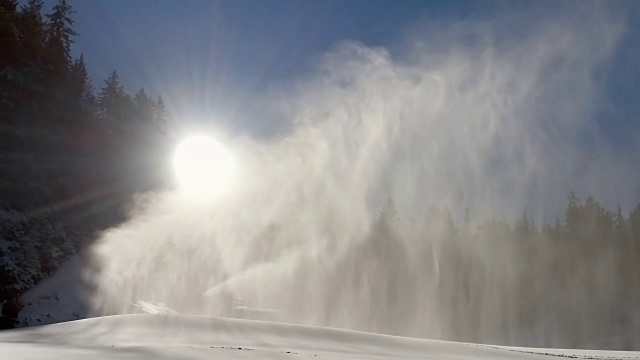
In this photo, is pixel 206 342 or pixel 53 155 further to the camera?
pixel 53 155

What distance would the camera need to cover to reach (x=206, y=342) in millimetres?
10781

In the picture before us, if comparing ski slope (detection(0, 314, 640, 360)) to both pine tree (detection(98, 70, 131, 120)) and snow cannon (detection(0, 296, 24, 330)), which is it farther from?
pine tree (detection(98, 70, 131, 120))

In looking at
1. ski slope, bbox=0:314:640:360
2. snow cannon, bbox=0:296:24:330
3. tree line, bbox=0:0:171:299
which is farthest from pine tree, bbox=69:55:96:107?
ski slope, bbox=0:314:640:360

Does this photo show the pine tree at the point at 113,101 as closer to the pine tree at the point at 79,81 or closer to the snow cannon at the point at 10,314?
the pine tree at the point at 79,81

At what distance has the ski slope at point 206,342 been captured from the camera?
8.66 meters

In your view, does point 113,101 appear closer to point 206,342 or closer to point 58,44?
point 58,44

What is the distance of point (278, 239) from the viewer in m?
39.6

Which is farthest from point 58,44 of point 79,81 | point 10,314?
point 10,314

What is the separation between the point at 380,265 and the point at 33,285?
26.7 meters

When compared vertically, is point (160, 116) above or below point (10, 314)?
above

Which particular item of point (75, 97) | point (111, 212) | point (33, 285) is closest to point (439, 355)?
point (33, 285)

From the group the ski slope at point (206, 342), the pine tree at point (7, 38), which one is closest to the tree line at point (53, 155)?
the pine tree at point (7, 38)

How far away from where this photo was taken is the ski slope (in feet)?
28.4

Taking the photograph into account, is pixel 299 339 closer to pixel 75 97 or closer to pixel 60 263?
pixel 60 263
